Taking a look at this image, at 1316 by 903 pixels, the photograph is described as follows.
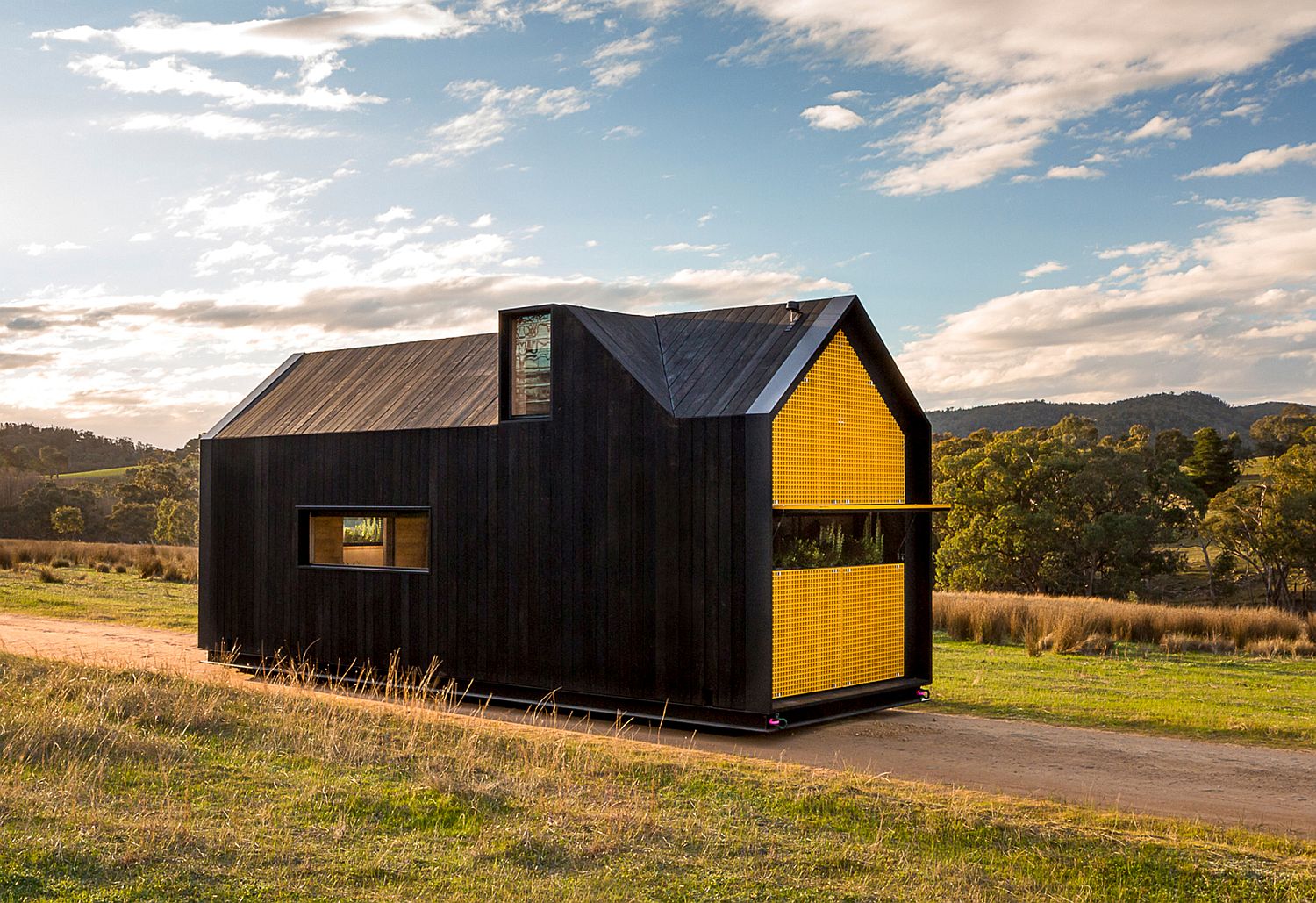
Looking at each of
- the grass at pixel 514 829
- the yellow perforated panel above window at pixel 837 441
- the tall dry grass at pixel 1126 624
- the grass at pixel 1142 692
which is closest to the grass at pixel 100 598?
the grass at pixel 514 829

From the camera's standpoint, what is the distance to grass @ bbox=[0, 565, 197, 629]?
19.9 meters

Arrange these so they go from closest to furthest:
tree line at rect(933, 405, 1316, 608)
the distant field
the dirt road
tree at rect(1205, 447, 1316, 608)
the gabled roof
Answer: the dirt road < the gabled roof < tree at rect(1205, 447, 1316, 608) < tree line at rect(933, 405, 1316, 608) < the distant field

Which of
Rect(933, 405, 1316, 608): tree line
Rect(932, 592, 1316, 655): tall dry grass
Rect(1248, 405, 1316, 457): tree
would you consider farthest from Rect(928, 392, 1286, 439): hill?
Rect(932, 592, 1316, 655): tall dry grass

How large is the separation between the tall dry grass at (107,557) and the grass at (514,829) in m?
22.0

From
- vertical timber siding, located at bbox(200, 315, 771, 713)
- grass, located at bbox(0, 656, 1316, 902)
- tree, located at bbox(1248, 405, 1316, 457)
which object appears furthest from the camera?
tree, located at bbox(1248, 405, 1316, 457)

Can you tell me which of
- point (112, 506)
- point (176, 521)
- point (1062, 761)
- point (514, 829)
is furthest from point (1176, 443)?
point (514, 829)

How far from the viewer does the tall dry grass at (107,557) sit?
2938 cm

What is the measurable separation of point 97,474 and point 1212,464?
67.0m

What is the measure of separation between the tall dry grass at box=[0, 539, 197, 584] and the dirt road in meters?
18.5

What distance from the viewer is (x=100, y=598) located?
23.2m

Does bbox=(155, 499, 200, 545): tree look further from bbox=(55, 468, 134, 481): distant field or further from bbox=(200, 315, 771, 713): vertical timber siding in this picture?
bbox=(200, 315, 771, 713): vertical timber siding

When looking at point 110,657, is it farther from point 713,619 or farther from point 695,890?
point 695,890

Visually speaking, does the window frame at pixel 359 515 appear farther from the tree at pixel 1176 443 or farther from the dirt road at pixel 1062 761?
the tree at pixel 1176 443

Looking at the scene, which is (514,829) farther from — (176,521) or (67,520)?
(67,520)
